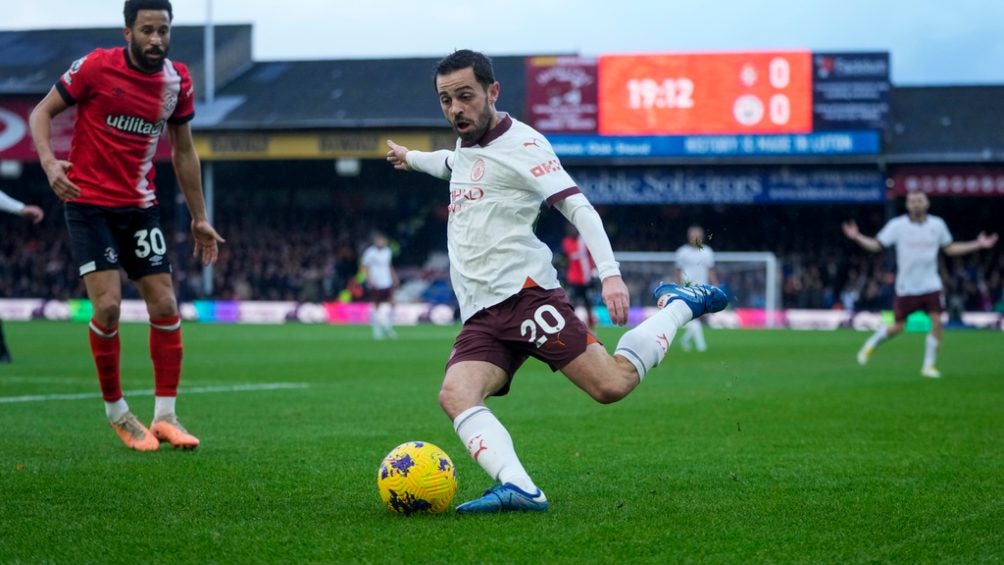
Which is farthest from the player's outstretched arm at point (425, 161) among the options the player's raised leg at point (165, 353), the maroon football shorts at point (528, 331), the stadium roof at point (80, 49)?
the stadium roof at point (80, 49)

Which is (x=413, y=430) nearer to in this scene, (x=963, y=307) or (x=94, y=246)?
(x=94, y=246)

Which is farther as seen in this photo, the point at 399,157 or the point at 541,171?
the point at 399,157

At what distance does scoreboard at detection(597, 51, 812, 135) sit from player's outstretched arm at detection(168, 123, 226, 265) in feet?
87.6

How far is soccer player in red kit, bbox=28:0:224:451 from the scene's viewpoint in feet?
23.9

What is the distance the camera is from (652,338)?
5.85m

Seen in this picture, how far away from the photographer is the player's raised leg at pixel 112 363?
24.5 feet

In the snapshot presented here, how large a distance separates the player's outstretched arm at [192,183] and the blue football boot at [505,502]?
3.05 metres

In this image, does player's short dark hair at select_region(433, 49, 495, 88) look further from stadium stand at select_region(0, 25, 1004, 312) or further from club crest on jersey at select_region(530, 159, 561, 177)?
stadium stand at select_region(0, 25, 1004, 312)

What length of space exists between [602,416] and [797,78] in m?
25.0

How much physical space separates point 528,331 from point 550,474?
4.71 ft

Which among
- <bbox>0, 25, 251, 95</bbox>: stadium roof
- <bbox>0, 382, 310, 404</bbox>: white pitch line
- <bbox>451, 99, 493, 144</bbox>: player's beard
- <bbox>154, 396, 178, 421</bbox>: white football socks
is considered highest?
<bbox>0, 25, 251, 95</bbox>: stadium roof

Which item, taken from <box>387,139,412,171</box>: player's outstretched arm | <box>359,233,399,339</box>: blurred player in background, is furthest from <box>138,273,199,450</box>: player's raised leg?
<box>359,233,399,339</box>: blurred player in background

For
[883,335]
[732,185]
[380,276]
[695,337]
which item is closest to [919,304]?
[883,335]

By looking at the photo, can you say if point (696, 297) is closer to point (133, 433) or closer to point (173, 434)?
point (173, 434)
